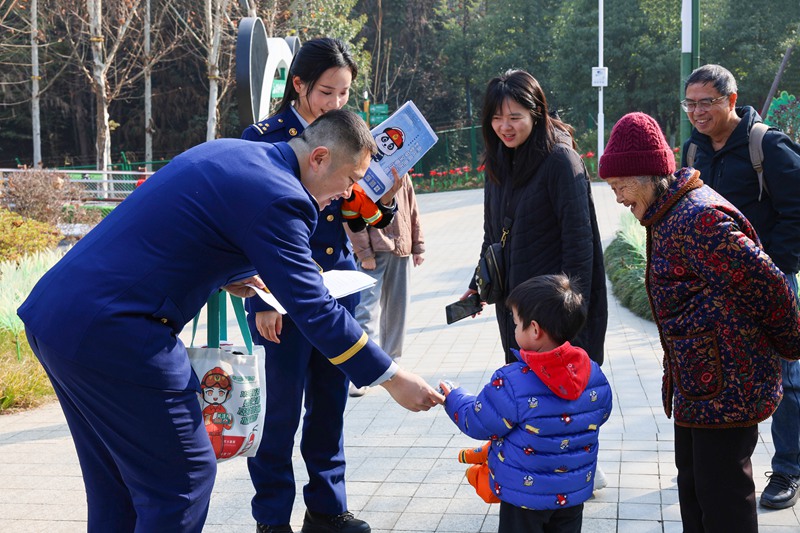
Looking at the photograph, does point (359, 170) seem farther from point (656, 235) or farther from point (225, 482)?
point (225, 482)

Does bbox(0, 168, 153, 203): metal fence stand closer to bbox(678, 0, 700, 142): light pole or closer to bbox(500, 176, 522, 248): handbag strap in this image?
bbox(678, 0, 700, 142): light pole

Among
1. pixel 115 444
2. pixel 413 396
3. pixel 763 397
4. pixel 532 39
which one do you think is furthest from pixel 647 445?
pixel 532 39

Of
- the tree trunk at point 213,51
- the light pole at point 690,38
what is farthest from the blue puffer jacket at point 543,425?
the tree trunk at point 213,51

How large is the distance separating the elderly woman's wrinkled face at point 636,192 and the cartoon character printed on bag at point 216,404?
4.95 feet

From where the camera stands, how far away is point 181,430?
2.58 metres

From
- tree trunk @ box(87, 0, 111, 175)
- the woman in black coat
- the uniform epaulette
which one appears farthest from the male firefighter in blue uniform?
tree trunk @ box(87, 0, 111, 175)

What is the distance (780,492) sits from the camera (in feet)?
12.8

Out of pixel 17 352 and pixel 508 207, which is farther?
pixel 17 352

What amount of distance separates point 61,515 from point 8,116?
35.5m

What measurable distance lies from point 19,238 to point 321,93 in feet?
26.7

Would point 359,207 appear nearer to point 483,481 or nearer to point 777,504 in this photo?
point 483,481

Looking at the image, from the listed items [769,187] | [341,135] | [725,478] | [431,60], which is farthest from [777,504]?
[431,60]

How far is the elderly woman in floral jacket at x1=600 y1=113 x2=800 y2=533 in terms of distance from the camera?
277cm

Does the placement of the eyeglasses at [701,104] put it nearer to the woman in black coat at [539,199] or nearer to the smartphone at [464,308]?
the woman in black coat at [539,199]
